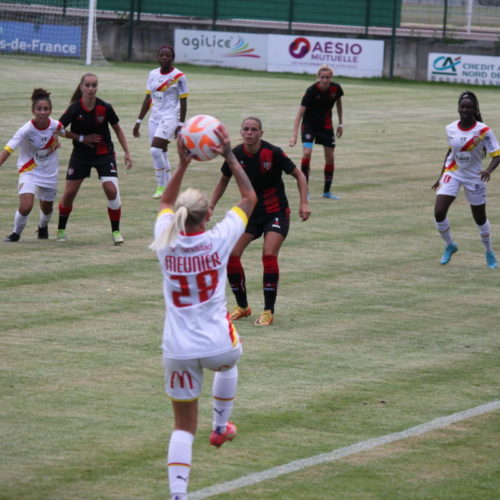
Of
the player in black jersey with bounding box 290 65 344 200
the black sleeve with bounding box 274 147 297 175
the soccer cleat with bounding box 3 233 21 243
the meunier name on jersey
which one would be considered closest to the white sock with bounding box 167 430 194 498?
the meunier name on jersey

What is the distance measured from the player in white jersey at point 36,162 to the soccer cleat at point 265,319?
186 inches

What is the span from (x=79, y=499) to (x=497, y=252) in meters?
10.6

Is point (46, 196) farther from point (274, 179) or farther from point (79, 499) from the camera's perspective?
point (79, 499)

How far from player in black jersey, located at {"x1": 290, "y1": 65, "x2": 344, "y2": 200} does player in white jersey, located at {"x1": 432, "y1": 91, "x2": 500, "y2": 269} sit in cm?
519

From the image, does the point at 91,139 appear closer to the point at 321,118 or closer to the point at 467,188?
the point at 467,188

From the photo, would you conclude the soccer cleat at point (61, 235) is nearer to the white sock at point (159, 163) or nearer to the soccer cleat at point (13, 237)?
the soccer cleat at point (13, 237)

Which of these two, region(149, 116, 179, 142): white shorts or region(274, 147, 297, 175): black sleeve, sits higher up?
region(274, 147, 297, 175): black sleeve

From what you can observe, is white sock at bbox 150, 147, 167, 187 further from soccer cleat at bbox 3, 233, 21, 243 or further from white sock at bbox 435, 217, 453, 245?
white sock at bbox 435, 217, 453, 245

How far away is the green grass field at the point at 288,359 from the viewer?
7465 mm

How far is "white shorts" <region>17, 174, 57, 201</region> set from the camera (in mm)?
15352

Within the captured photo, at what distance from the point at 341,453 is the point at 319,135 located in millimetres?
13058

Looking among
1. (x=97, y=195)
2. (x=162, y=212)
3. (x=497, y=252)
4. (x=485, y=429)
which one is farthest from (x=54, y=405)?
(x=97, y=195)

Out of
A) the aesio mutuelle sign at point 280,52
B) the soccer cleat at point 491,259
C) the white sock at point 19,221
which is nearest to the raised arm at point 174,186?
the white sock at point 19,221

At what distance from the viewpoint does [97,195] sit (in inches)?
780
